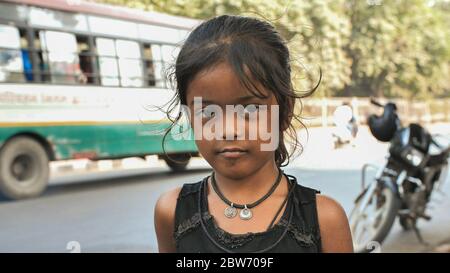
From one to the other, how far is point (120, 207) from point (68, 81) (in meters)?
0.85

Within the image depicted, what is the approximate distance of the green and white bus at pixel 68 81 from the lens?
134 inches

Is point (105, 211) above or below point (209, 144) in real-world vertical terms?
below

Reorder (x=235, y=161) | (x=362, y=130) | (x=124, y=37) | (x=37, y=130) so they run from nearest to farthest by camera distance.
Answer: (x=235, y=161)
(x=362, y=130)
(x=124, y=37)
(x=37, y=130)

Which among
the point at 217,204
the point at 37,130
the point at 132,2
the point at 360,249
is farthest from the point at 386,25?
the point at 37,130

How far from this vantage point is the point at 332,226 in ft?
2.92

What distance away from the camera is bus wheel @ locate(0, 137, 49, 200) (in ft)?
12.3

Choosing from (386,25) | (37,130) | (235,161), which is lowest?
(37,130)

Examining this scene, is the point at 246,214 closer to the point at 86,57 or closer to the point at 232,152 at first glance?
the point at 232,152

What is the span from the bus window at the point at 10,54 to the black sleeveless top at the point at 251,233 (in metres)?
2.78

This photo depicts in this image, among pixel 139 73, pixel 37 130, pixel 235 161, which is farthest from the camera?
pixel 37 130

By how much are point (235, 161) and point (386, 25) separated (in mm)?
1961

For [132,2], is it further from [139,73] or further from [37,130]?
[37,130]

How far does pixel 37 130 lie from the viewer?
155 inches

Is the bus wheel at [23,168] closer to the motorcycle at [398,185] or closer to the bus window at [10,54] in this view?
the bus window at [10,54]
